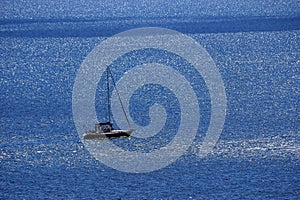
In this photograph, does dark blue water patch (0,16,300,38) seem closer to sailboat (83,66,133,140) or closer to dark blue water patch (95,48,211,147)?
dark blue water patch (95,48,211,147)

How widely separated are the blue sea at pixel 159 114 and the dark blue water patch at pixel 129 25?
0.07m

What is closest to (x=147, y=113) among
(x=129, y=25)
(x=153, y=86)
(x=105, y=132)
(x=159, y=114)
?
(x=159, y=114)

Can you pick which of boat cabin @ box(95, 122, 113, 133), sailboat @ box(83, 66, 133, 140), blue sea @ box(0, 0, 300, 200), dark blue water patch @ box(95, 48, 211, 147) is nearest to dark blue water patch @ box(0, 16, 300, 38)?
blue sea @ box(0, 0, 300, 200)

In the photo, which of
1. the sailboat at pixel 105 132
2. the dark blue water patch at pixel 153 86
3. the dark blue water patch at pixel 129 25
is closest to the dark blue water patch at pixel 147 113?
the dark blue water patch at pixel 153 86

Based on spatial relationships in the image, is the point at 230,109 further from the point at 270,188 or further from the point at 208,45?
the point at 208,45

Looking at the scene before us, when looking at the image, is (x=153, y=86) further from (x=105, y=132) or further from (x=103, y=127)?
(x=105, y=132)

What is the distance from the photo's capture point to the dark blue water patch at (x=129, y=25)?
23.8m

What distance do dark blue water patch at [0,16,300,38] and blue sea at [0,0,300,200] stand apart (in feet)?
0.22

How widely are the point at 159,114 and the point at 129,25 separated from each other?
42.2 feet

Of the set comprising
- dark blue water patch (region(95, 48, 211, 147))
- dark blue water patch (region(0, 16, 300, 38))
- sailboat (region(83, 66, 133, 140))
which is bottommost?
sailboat (region(83, 66, 133, 140))

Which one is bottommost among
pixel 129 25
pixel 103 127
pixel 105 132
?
pixel 105 132

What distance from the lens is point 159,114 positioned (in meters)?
13.1

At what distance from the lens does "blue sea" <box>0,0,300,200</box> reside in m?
10.3

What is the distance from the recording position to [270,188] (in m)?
10.2
